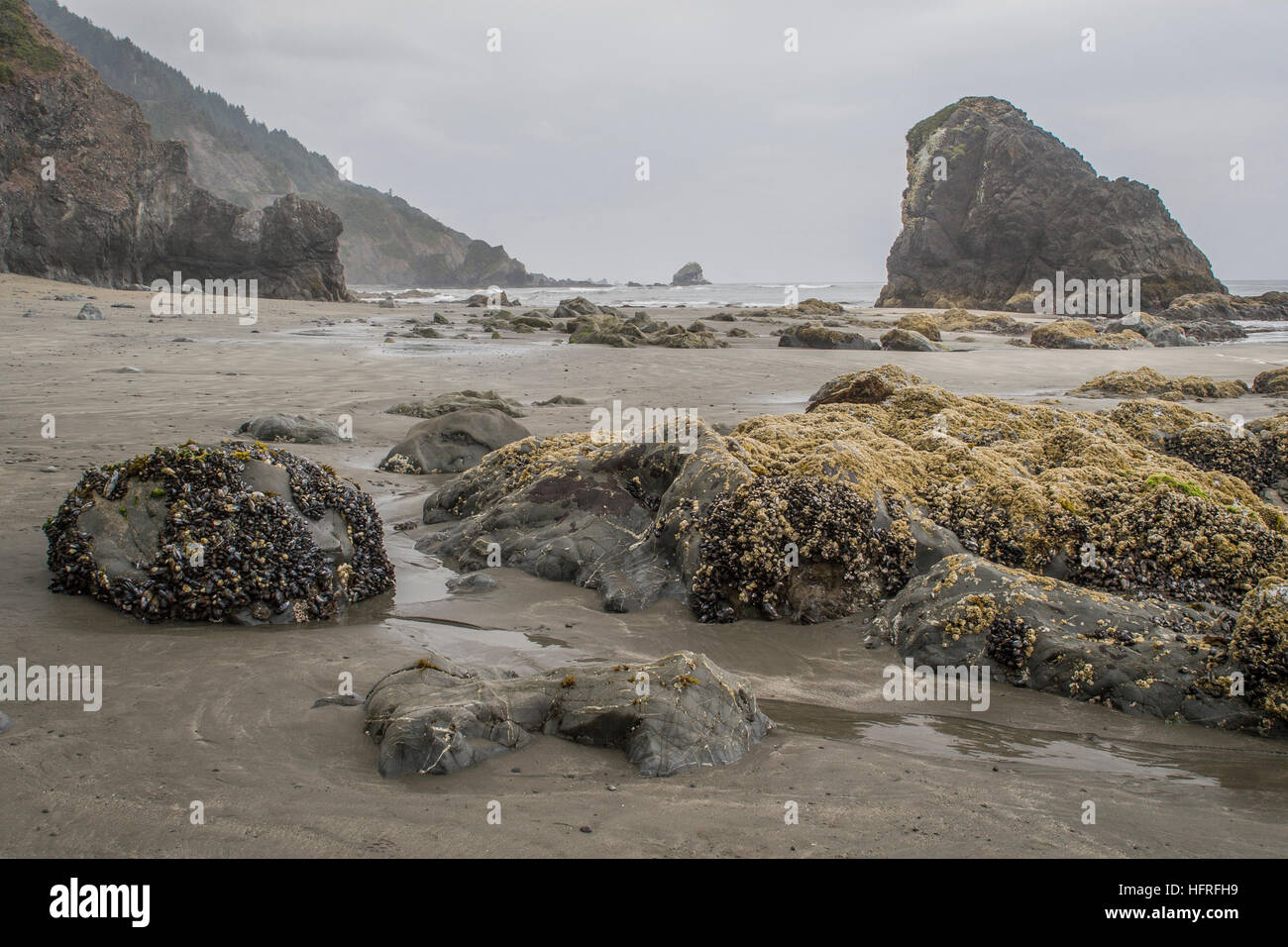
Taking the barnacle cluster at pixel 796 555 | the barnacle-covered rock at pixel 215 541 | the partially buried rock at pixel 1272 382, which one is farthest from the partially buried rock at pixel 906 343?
the barnacle-covered rock at pixel 215 541

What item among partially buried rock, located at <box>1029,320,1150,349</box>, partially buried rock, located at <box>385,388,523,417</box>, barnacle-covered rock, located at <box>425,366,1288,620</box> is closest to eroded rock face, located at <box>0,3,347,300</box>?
partially buried rock, located at <box>385,388,523,417</box>

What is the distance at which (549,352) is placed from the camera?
1931 centimetres

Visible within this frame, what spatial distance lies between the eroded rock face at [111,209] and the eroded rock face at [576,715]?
128ft

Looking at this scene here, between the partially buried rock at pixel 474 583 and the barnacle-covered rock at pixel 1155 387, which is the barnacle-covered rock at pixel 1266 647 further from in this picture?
the barnacle-covered rock at pixel 1155 387

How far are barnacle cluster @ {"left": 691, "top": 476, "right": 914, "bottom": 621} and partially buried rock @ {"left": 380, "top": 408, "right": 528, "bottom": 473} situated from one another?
3.76m

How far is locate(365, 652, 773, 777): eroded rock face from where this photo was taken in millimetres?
3225

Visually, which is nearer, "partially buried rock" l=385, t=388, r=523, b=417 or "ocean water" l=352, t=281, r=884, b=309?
"partially buried rock" l=385, t=388, r=523, b=417

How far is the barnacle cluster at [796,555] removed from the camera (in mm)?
5238

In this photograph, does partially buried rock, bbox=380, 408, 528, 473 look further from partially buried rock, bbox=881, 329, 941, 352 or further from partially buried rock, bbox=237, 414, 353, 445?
partially buried rock, bbox=881, 329, 941, 352

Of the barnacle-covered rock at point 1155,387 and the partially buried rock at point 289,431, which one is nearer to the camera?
the partially buried rock at point 289,431

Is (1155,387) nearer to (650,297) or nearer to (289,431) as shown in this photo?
(289,431)

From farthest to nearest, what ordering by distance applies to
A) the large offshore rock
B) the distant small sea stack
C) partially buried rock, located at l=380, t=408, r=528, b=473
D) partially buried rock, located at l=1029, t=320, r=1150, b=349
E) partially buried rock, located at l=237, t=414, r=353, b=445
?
the distant small sea stack < partially buried rock, located at l=1029, t=320, r=1150, b=349 < partially buried rock, located at l=237, t=414, r=353, b=445 < partially buried rock, located at l=380, t=408, r=528, b=473 < the large offshore rock

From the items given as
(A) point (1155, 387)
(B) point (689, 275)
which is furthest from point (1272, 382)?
(B) point (689, 275)

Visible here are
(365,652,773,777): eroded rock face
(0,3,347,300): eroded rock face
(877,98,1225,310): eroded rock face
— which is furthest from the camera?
(877,98,1225,310): eroded rock face
